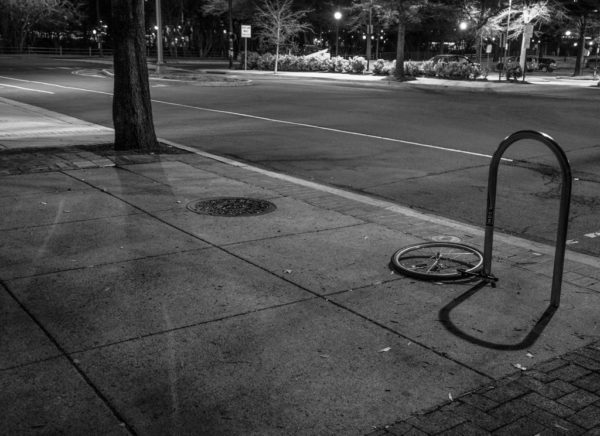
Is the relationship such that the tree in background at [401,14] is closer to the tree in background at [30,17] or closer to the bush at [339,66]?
the bush at [339,66]

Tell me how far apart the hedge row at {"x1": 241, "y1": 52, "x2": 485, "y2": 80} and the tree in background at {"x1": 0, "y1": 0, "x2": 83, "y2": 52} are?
2852 cm

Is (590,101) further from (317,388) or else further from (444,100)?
(317,388)

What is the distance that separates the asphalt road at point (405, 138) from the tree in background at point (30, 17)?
47.5m

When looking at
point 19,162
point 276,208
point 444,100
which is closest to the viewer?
point 276,208

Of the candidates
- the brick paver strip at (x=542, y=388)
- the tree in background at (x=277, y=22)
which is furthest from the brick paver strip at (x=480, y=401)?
the tree in background at (x=277, y=22)

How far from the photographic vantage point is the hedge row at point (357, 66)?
40094mm

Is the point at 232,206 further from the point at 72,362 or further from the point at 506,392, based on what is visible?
the point at 506,392

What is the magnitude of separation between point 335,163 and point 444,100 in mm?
14842

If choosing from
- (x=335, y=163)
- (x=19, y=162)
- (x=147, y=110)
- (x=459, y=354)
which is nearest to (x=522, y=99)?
(x=335, y=163)

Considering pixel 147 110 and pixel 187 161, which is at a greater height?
pixel 147 110

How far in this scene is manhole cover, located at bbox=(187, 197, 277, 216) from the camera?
746 centimetres

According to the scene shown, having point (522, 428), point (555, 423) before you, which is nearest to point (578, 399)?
point (555, 423)

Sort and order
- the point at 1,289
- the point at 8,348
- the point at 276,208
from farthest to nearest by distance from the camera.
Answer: the point at 276,208 → the point at 1,289 → the point at 8,348

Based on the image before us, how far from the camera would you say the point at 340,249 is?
6.22m
